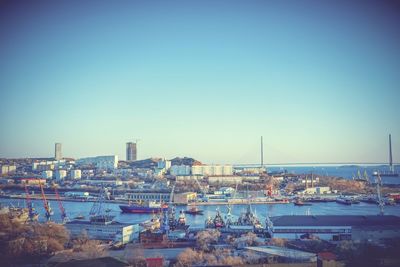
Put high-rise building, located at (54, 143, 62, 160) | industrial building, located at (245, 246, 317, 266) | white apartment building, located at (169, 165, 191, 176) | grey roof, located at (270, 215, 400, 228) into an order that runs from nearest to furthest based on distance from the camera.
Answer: industrial building, located at (245, 246, 317, 266) → grey roof, located at (270, 215, 400, 228) → white apartment building, located at (169, 165, 191, 176) → high-rise building, located at (54, 143, 62, 160)

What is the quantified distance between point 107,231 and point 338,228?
368 cm

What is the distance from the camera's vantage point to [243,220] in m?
7.29

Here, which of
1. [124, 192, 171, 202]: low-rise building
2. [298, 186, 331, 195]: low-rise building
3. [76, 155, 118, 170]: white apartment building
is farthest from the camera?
[76, 155, 118, 170]: white apartment building

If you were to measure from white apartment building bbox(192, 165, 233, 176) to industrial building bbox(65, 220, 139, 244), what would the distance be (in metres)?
16.0

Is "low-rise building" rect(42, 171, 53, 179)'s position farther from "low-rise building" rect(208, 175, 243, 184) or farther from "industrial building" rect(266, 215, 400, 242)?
"industrial building" rect(266, 215, 400, 242)

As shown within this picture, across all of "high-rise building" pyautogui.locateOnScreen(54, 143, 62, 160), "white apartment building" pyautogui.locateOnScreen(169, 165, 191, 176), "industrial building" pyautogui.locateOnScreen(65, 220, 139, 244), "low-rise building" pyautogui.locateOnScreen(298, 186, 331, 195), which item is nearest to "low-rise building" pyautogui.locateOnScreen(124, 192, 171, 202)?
"low-rise building" pyautogui.locateOnScreen(298, 186, 331, 195)

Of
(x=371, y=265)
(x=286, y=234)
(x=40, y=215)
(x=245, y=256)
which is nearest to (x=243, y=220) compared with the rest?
(x=286, y=234)

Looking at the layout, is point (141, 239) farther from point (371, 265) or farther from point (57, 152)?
point (57, 152)

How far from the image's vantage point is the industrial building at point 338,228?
206 inches

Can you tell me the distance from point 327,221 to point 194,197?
294 inches

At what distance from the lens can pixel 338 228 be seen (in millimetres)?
5547

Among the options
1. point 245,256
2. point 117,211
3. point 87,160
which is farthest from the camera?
point 87,160

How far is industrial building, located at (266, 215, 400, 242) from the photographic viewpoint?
5238mm

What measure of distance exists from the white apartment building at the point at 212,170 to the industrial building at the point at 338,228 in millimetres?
16462
